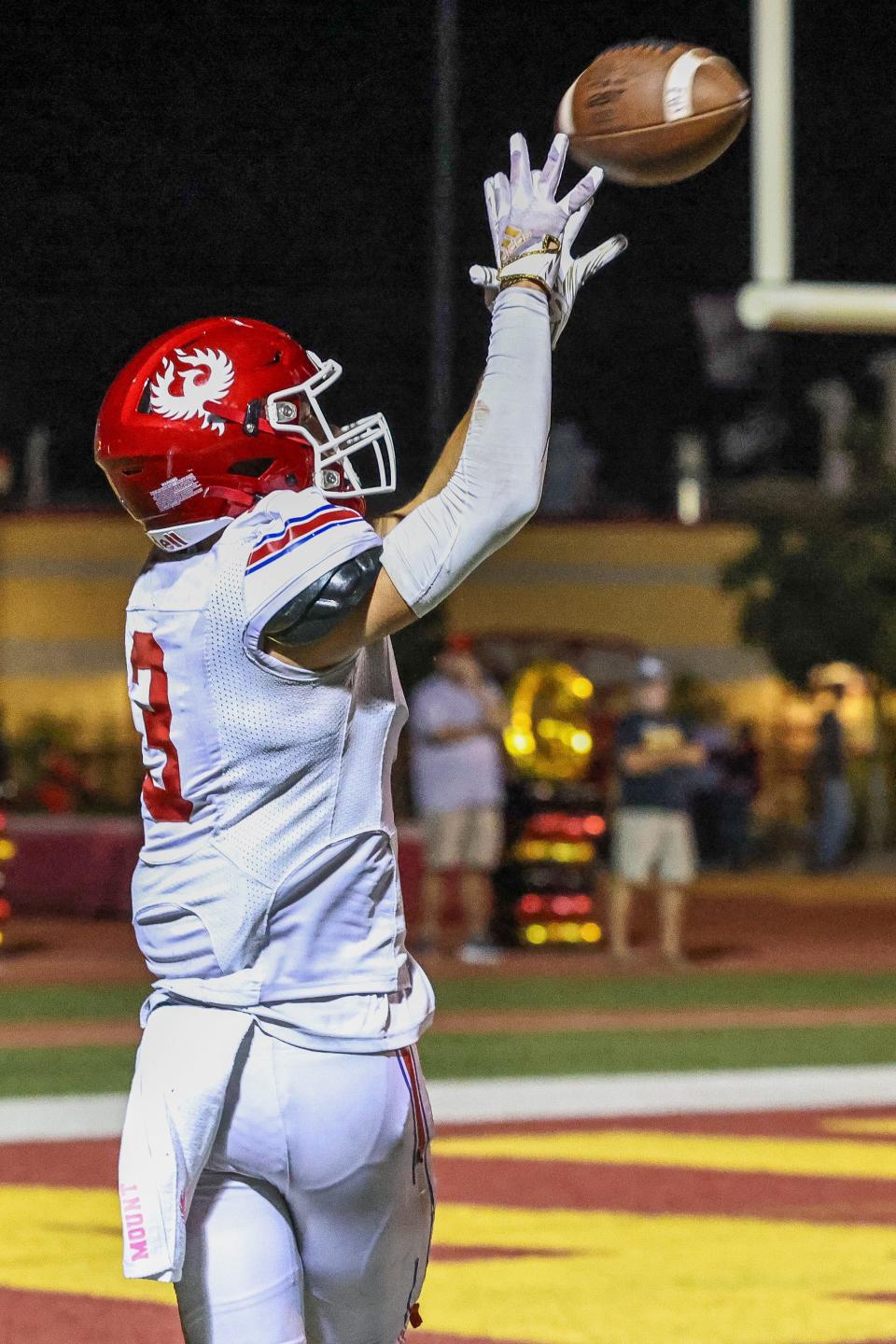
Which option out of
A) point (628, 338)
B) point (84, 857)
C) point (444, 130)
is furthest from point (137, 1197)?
point (628, 338)

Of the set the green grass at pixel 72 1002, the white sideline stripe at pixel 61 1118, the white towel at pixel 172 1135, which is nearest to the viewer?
the white towel at pixel 172 1135

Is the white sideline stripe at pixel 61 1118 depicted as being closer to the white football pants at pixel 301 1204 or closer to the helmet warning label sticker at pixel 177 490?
the white football pants at pixel 301 1204

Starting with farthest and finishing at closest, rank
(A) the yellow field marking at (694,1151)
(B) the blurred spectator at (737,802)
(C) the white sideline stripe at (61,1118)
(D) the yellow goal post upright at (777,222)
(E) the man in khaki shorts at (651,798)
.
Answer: (B) the blurred spectator at (737,802) → (E) the man in khaki shorts at (651,798) → (D) the yellow goal post upright at (777,222) → (C) the white sideline stripe at (61,1118) → (A) the yellow field marking at (694,1151)

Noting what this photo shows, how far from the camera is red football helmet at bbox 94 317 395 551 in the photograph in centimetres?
251

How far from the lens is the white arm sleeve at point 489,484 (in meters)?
2.36

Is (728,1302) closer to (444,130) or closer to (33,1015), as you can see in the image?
(33,1015)

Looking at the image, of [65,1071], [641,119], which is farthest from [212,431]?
[65,1071]

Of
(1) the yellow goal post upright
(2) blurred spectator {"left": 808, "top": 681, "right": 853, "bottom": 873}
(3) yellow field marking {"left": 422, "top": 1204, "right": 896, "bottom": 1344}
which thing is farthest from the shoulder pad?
(2) blurred spectator {"left": 808, "top": 681, "right": 853, "bottom": 873}

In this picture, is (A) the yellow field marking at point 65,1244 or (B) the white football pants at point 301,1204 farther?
(A) the yellow field marking at point 65,1244

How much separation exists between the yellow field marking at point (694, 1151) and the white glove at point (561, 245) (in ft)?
13.5

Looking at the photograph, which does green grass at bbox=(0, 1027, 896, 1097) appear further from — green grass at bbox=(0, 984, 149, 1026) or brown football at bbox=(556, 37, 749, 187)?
brown football at bbox=(556, 37, 749, 187)

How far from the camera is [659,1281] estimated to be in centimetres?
484

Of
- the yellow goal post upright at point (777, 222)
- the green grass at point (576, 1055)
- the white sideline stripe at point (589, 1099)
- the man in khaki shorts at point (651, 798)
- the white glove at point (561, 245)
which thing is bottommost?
the green grass at point (576, 1055)

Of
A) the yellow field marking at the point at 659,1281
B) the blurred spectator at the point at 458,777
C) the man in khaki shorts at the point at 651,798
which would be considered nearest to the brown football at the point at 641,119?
the yellow field marking at the point at 659,1281
